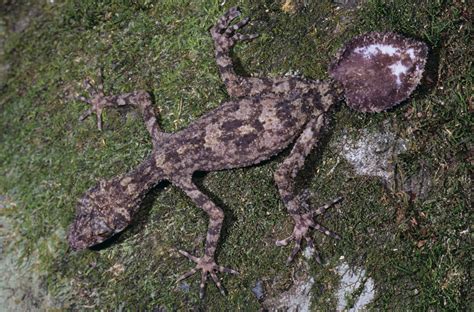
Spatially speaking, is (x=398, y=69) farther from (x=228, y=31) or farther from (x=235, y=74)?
(x=228, y=31)

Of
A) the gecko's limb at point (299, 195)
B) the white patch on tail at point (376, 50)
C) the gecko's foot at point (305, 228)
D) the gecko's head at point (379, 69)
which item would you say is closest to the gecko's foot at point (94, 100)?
the gecko's limb at point (299, 195)

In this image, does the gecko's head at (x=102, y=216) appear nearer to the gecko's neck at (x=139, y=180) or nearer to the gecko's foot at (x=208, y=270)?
the gecko's neck at (x=139, y=180)

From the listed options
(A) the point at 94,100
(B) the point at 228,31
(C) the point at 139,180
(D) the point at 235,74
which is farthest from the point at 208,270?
(B) the point at 228,31

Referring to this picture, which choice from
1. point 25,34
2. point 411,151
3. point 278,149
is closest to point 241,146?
point 278,149

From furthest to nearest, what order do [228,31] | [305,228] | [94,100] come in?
1. [94,100]
2. [228,31]
3. [305,228]

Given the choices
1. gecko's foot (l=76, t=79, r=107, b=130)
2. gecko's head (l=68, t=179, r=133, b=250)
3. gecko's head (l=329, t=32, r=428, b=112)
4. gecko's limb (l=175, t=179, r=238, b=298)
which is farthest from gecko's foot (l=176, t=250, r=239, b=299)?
gecko's head (l=329, t=32, r=428, b=112)

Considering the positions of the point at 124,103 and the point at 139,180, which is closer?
the point at 139,180

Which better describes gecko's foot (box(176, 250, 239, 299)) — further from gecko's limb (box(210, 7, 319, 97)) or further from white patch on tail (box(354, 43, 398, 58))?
white patch on tail (box(354, 43, 398, 58))
